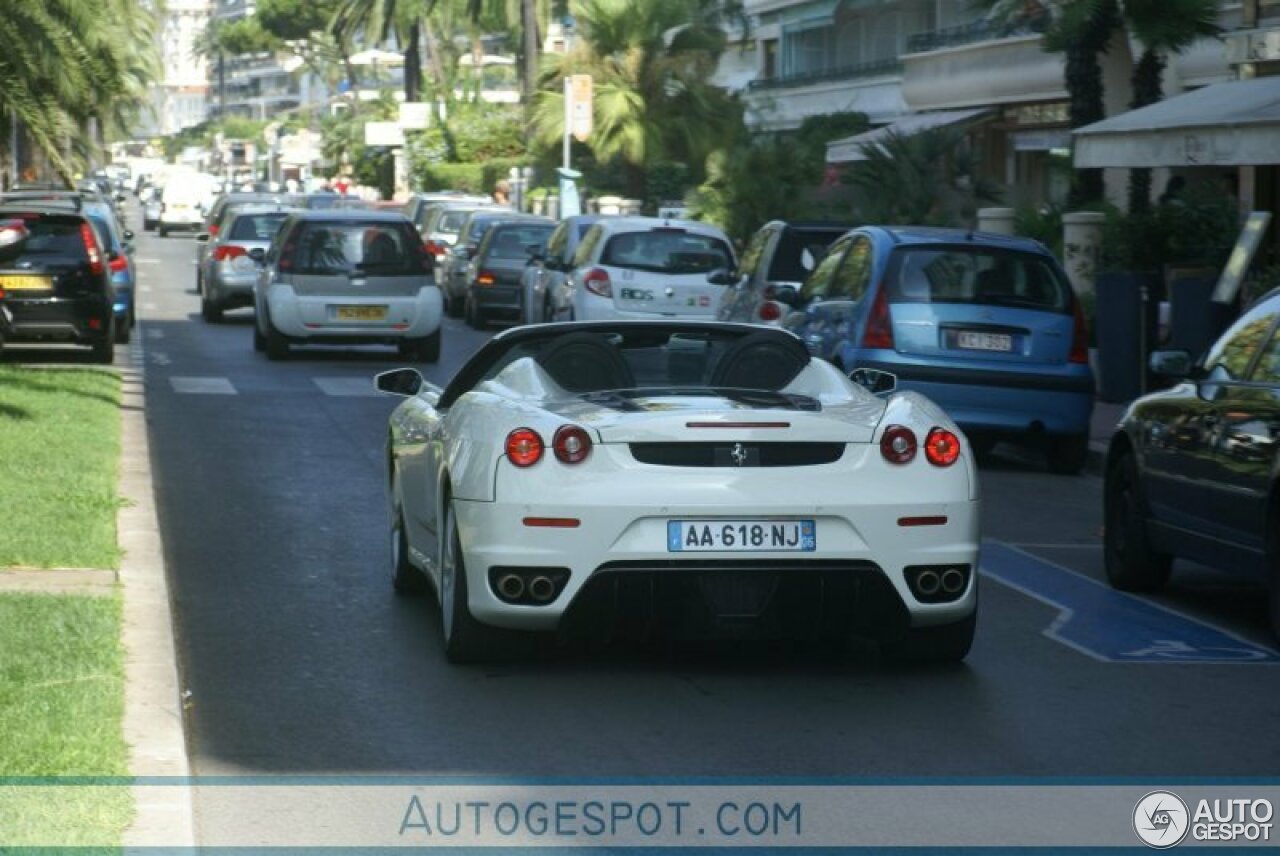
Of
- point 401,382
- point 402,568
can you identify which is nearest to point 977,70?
point 401,382

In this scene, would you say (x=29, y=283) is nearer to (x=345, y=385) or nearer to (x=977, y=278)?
(x=345, y=385)

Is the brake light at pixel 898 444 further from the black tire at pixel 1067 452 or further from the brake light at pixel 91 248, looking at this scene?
the brake light at pixel 91 248

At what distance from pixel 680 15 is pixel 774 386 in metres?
50.8

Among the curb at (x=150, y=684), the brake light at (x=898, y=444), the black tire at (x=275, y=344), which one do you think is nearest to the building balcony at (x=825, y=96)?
the black tire at (x=275, y=344)

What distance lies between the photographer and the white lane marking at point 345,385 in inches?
939

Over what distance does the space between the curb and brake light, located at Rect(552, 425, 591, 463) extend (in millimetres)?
1558

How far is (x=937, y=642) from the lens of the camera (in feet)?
31.3

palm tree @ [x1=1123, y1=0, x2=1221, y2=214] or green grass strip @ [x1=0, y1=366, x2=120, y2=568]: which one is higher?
palm tree @ [x1=1123, y1=0, x2=1221, y2=214]

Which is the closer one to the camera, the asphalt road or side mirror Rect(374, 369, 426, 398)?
the asphalt road

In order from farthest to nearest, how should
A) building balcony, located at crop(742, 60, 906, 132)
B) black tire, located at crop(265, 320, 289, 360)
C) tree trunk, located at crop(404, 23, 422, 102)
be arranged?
tree trunk, located at crop(404, 23, 422, 102), building balcony, located at crop(742, 60, 906, 132), black tire, located at crop(265, 320, 289, 360)

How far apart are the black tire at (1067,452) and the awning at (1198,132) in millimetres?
5243

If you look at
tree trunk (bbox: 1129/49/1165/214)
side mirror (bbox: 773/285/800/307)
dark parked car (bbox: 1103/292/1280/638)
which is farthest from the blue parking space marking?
tree trunk (bbox: 1129/49/1165/214)

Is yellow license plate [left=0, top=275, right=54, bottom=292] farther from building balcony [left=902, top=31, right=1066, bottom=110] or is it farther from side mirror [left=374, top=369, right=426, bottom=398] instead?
building balcony [left=902, top=31, right=1066, bottom=110]

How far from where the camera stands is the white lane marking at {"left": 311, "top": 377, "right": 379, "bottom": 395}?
2386 centimetres
